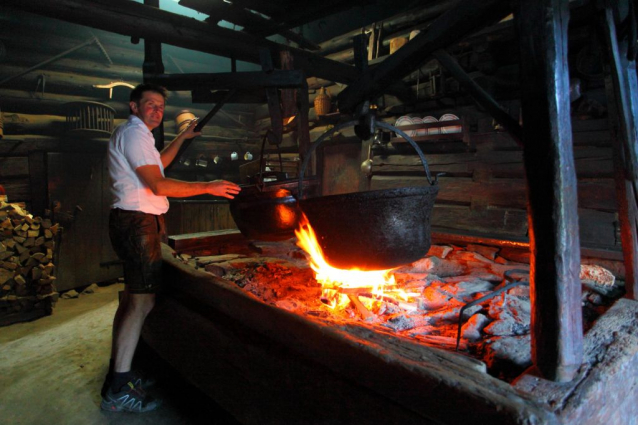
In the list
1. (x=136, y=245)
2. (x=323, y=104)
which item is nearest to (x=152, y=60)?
(x=136, y=245)

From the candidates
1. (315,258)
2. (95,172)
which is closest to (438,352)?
(315,258)

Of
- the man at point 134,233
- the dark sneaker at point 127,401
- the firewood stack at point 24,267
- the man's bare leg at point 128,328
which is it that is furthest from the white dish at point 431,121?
the firewood stack at point 24,267

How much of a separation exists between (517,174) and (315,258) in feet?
11.5

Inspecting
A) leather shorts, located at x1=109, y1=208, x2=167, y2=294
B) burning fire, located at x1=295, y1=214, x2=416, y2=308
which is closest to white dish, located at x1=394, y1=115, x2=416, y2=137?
burning fire, located at x1=295, y1=214, x2=416, y2=308

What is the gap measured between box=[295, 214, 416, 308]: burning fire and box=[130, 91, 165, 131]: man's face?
4.92 feet

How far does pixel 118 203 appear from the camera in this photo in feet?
9.16

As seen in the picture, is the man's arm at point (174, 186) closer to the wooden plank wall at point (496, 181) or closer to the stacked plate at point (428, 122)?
the wooden plank wall at point (496, 181)

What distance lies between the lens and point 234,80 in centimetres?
392

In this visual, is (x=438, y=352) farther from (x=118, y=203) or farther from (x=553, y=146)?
(x=118, y=203)

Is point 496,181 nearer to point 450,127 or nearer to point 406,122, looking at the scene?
point 450,127

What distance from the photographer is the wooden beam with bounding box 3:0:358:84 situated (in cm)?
329

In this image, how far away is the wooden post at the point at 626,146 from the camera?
8.19 ft

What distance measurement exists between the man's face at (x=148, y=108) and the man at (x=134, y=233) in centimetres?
7

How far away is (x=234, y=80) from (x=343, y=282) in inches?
96.9
